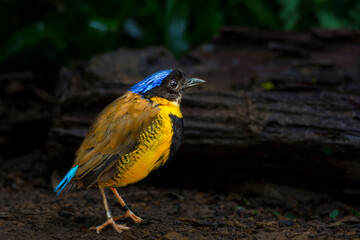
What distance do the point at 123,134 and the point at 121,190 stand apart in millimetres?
1938

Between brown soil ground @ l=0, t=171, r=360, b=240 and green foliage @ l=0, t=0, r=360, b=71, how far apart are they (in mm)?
2637

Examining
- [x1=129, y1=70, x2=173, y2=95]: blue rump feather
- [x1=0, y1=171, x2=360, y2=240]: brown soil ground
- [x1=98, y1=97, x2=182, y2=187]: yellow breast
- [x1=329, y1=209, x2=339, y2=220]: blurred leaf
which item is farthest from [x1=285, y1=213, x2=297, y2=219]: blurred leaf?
[x1=129, y1=70, x2=173, y2=95]: blue rump feather

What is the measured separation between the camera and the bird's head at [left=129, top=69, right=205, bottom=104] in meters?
4.20

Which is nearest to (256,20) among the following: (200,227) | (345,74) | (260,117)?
(345,74)

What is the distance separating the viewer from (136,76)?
614 centimetres

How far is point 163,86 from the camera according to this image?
13.9ft

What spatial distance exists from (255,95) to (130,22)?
161 inches

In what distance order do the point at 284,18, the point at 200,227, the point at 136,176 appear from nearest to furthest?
the point at 136,176 < the point at 200,227 < the point at 284,18

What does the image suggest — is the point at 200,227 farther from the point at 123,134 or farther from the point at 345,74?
the point at 345,74

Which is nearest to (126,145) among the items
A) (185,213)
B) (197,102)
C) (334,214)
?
(185,213)

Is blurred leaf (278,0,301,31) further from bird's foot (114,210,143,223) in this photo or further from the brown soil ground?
bird's foot (114,210,143,223)

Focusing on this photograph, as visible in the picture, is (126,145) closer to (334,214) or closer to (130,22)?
(334,214)

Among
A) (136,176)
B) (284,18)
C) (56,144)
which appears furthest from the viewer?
(284,18)

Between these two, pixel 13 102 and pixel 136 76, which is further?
pixel 13 102
